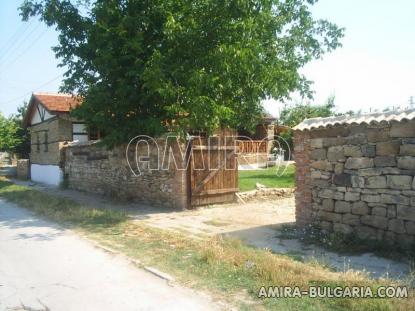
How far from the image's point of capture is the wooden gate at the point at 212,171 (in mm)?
12281

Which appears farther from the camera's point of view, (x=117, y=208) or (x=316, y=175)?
(x=117, y=208)

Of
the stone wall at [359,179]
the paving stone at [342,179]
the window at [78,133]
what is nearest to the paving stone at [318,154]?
the stone wall at [359,179]

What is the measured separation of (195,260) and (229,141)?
23.8 feet

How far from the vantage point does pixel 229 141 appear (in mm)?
13328

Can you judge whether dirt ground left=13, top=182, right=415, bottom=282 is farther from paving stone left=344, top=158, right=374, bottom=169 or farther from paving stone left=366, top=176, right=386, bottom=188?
paving stone left=344, top=158, right=374, bottom=169

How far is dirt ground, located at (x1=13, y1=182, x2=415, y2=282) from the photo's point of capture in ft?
20.5

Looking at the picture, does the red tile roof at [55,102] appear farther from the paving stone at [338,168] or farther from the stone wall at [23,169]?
the paving stone at [338,168]

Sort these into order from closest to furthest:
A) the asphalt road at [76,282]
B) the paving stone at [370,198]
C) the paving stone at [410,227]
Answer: the asphalt road at [76,282], the paving stone at [410,227], the paving stone at [370,198]

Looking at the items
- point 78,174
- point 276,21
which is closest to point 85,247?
point 276,21

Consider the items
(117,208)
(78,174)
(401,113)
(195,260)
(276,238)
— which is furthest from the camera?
(78,174)

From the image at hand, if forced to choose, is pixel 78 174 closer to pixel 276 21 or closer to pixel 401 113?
pixel 276 21

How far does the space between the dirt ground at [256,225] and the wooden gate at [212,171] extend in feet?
1.27

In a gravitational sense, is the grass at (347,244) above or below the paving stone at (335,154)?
below

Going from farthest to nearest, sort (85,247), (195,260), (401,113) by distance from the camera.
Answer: (85,247) < (401,113) < (195,260)
